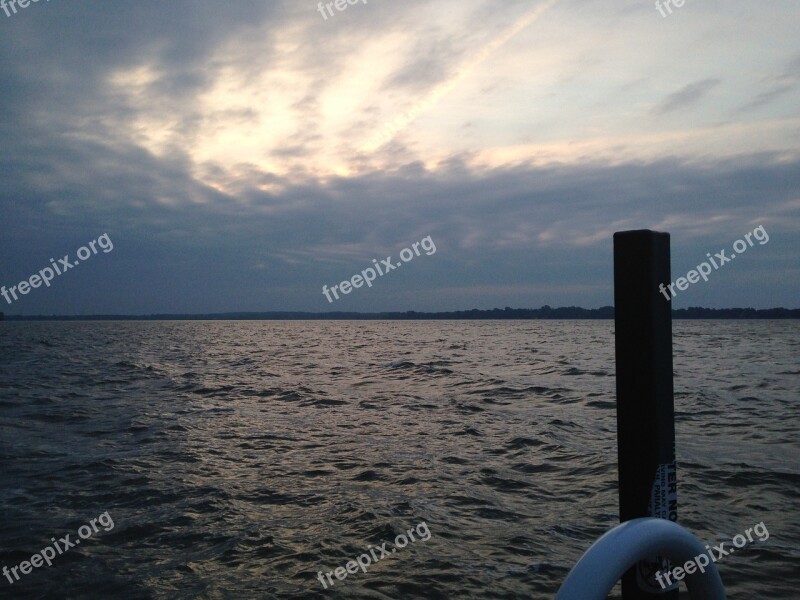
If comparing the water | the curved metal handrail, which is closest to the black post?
the curved metal handrail

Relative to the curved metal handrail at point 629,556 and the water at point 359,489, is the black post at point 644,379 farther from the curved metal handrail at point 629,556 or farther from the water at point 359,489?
the water at point 359,489

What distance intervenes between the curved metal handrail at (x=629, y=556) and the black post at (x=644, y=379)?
0.48 feet

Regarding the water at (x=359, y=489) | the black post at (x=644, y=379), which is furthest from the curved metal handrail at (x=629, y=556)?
the water at (x=359, y=489)

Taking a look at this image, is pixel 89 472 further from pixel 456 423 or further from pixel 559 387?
pixel 559 387

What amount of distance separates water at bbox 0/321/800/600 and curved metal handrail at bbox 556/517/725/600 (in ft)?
11.1

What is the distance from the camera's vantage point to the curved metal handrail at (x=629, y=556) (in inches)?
68.3

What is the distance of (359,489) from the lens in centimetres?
830

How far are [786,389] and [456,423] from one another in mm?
12723

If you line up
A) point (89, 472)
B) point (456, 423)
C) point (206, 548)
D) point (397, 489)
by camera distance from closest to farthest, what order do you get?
point (206, 548) → point (397, 489) → point (89, 472) → point (456, 423)

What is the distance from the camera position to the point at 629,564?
6.02 ft

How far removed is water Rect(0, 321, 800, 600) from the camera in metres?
5.58

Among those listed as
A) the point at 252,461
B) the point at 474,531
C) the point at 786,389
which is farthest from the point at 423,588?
the point at 786,389

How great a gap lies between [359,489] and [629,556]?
6890 mm

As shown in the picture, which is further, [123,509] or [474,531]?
[123,509]
